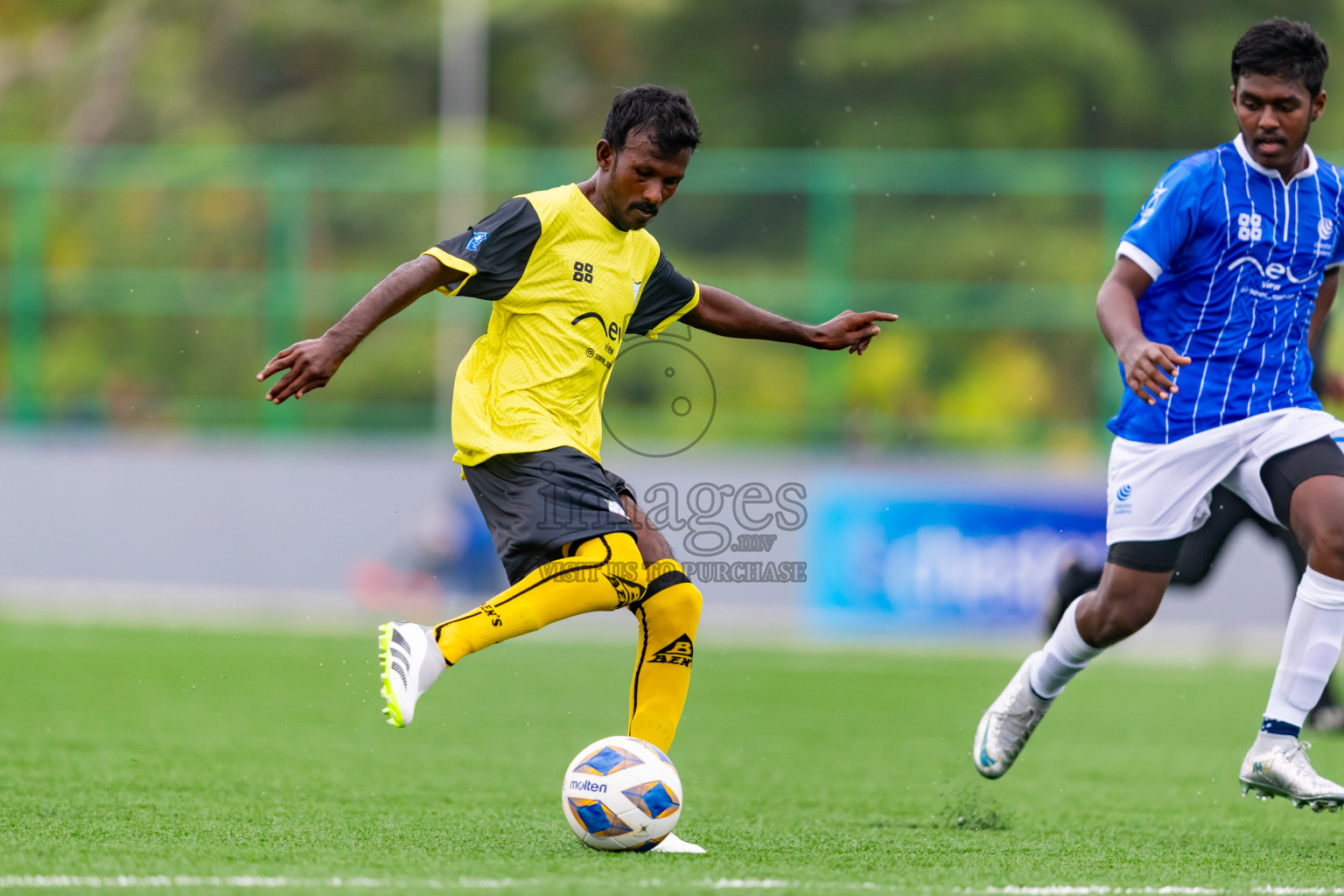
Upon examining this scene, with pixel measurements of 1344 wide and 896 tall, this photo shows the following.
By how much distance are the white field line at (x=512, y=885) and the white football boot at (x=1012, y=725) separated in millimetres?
1456

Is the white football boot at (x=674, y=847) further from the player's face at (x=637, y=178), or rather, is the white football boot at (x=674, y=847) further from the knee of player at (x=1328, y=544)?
the knee of player at (x=1328, y=544)

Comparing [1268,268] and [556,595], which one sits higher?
[1268,268]

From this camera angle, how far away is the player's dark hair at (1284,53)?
472 cm

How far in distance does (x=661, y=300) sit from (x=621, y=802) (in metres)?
1.64

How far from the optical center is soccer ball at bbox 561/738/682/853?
445 centimetres

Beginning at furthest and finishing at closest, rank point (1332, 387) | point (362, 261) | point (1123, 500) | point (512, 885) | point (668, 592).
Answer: point (362, 261)
point (1332, 387)
point (1123, 500)
point (668, 592)
point (512, 885)

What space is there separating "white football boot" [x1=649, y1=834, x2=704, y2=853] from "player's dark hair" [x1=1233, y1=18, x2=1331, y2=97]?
2757mm

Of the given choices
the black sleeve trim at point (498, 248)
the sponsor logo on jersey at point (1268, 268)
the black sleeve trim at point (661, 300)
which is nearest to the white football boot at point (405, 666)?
the black sleeve trim at point (498, 248)

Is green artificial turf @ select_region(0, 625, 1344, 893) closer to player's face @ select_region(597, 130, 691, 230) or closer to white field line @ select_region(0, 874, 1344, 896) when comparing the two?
white field line @ select_region(0, 874, 1344, 896)

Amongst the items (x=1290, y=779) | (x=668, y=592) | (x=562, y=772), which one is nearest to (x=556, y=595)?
(x=668, y=592)

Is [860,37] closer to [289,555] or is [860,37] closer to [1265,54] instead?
[289,555]

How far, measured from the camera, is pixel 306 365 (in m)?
4.37

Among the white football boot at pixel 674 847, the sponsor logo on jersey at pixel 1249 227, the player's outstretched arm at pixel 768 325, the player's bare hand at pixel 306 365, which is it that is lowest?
the white football boot at pixel 674 847

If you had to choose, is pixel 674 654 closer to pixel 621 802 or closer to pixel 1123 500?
pixel 621 802
